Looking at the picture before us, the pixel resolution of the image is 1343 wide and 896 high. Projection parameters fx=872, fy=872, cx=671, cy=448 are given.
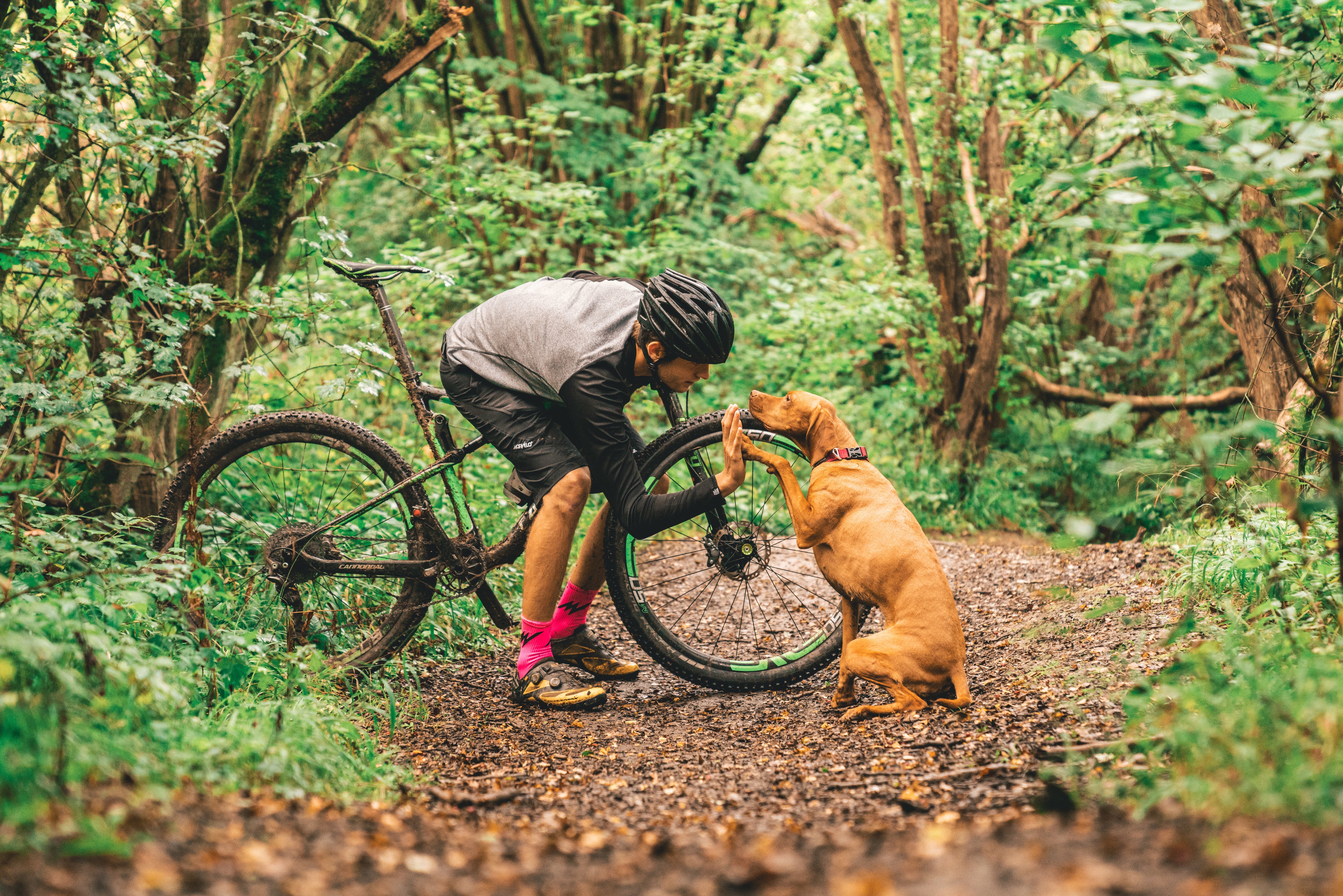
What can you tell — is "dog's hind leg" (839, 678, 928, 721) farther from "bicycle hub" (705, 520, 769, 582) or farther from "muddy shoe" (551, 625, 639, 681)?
"muddy shoe" (551, 625, 639, 681)

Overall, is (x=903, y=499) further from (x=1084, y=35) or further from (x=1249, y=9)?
(x=1084, y=35)

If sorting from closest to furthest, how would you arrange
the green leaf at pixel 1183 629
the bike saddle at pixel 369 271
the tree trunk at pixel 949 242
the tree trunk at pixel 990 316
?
the green leaf at pixel 1183 629 < the bike saddle at pixel 369 271 < the tree trunk at pixel 949 242 < the tree trunk at pixel 990 316

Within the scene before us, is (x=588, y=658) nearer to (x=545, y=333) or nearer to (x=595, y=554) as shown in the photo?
(x=595, y=554)

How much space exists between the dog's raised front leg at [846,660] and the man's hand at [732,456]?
58cm

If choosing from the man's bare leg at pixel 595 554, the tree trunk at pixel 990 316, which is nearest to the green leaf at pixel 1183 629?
the man's bare leg at pixel 595 554

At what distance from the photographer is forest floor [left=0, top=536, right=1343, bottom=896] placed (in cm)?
132

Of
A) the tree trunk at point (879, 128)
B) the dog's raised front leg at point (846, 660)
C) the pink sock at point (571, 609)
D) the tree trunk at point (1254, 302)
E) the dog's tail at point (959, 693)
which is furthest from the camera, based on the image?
the tree trunk at point (879, 128)

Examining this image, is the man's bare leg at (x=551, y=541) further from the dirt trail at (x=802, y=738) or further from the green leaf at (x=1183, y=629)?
the green leaf at (x=1183, y=629)

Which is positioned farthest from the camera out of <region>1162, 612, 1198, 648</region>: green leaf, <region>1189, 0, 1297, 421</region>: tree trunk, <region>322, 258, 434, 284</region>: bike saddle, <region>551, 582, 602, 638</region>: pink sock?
<region>1189, 0, 1297, 421</region>: tree trunk

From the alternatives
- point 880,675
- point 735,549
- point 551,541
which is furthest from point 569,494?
point 880,675

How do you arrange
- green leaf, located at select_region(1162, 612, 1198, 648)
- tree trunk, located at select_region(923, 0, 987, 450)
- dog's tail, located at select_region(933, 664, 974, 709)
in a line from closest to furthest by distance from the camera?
green leaf, located at select_region(1162, 612, 1198, 648)
dog's tail, located at select_region(933, 664, 974, 709)
tree trunk, located at select_region(923, 0, 987, 450)

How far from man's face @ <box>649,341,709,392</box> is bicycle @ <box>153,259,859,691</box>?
0.46 feet

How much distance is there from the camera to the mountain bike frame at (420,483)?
3340 millimetres

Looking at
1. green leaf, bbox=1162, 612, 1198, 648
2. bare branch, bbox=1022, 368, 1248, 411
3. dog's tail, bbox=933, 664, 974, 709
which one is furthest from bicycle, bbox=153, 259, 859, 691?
bare branch, bbox=1022, 368, 1248, 411
